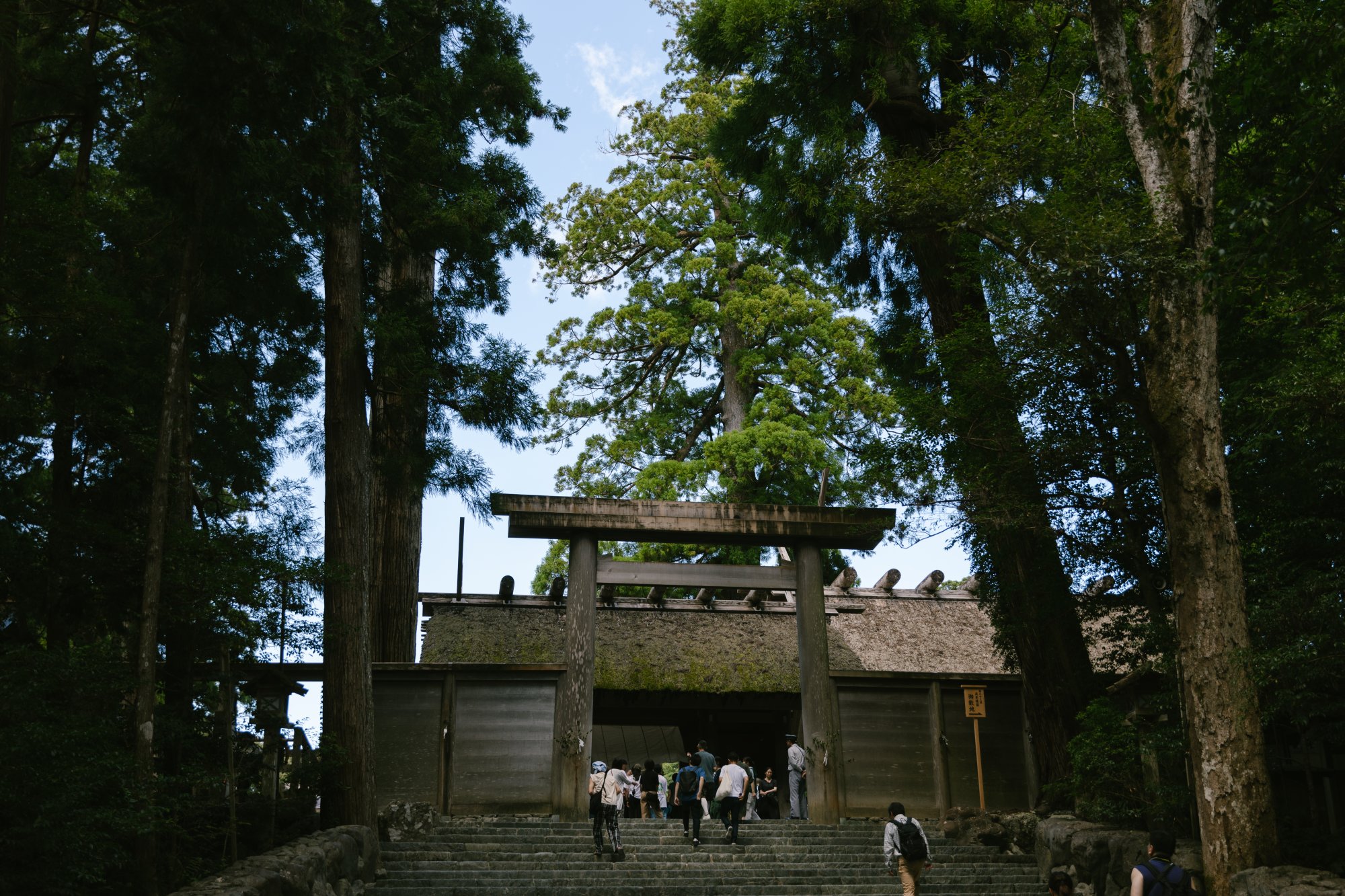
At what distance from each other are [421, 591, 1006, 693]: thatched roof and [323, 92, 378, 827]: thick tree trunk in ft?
14.3

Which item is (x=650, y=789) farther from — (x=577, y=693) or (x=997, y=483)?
(x=997, y=483)

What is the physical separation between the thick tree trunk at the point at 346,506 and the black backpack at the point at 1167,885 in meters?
6.56

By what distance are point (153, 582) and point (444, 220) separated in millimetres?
5274

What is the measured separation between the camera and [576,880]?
9.41 m

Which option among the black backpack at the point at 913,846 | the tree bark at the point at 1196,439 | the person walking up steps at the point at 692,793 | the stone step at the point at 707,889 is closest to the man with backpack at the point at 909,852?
the black backpack at the point at 913,846

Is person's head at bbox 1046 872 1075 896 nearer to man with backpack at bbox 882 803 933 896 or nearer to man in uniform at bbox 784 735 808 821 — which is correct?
man with backpack at bbox 882 803 933 896

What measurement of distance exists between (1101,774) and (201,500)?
8.97m

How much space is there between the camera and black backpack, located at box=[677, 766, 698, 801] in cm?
1051

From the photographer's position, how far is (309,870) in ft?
25.5

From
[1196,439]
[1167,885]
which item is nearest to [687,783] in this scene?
[1167,885]

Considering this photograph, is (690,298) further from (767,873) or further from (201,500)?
(767,873)

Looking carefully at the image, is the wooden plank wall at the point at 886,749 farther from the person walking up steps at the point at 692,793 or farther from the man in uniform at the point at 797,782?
the person walking up steps at the point at 692,793

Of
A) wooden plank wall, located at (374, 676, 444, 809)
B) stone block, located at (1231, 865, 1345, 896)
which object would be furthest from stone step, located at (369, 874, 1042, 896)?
wooden plank wall, located at (374, 676, 444, 809)

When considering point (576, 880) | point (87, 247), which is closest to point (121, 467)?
point (87, 247)
